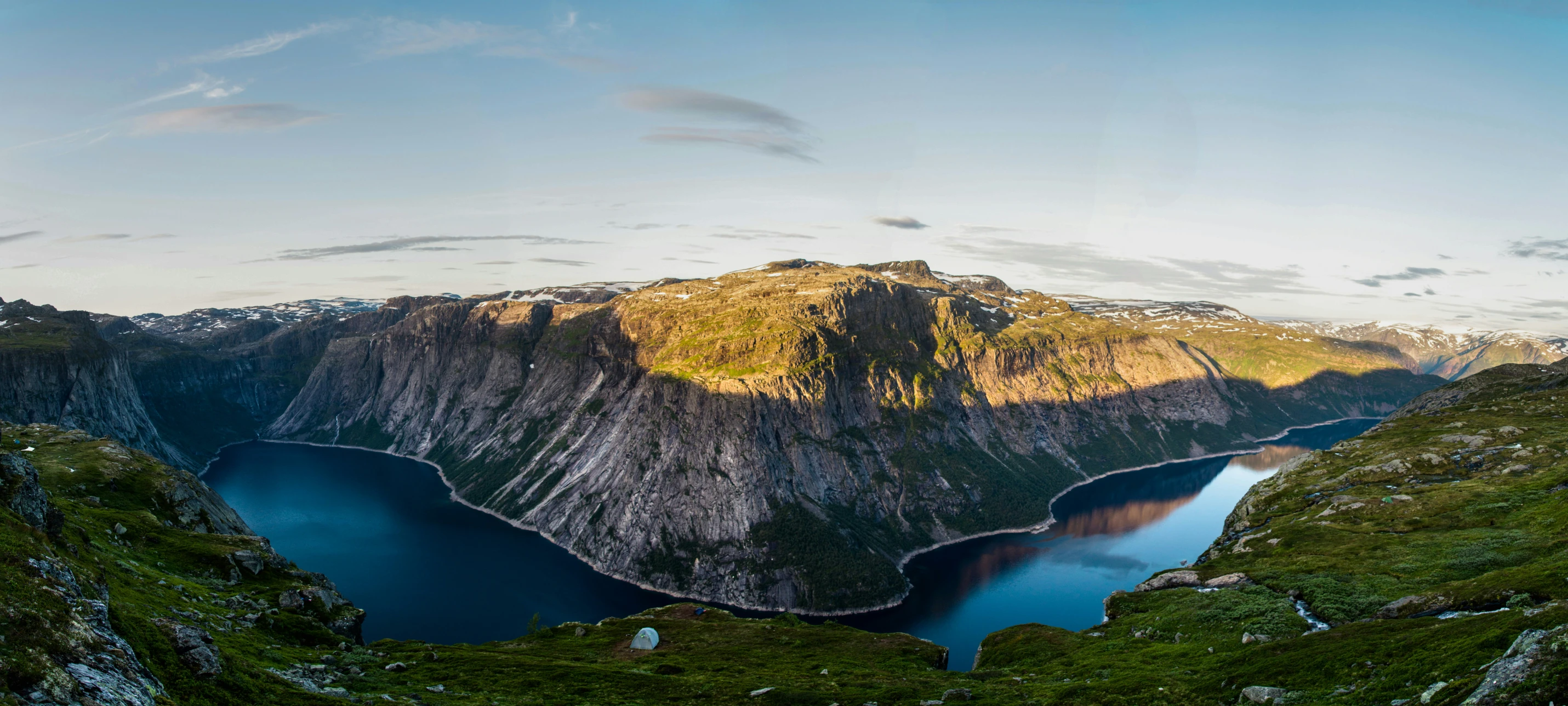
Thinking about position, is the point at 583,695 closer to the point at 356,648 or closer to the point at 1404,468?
the point at 356,648

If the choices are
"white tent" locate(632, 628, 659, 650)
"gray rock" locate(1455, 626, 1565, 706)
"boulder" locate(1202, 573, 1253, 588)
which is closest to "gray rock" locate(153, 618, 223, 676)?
"gray rock" locate(1455, 626, 1565, 706)

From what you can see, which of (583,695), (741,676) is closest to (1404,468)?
(741,676)

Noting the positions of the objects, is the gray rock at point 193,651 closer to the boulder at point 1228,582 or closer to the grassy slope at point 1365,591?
the grassy slope at point 1365,591

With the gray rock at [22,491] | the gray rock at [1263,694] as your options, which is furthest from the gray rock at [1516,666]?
the gray rock at [22,491]

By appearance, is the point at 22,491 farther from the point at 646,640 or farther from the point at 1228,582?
the point at 1228,582

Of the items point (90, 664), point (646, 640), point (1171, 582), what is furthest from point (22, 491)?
point (1171, 582)

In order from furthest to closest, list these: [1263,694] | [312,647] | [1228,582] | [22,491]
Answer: [1228,582] → [312,647] → [22,491] → [1263,694]

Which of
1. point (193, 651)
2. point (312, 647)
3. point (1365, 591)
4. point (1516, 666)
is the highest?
point (1516, 666)
